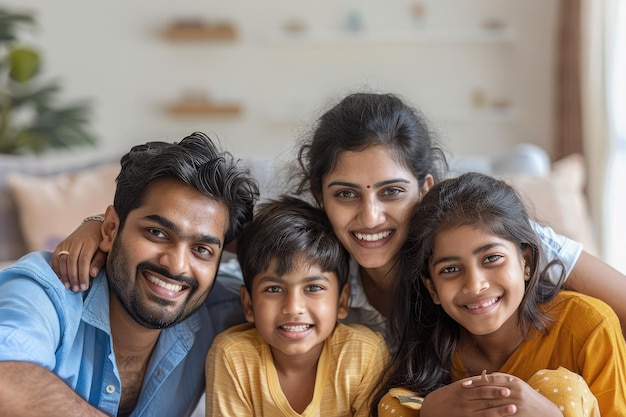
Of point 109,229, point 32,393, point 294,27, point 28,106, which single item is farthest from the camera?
point 294,27

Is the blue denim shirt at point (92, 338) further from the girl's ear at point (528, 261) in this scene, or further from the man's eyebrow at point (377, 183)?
the girl's ear at point (528, 261)

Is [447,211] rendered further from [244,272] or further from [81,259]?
[81,259]

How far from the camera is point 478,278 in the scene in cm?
158

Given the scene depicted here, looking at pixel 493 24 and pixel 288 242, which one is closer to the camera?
pixel 288 242

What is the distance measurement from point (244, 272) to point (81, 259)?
1.23 feet

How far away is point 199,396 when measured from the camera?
6.20 ft

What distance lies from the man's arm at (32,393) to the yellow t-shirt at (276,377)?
345mm

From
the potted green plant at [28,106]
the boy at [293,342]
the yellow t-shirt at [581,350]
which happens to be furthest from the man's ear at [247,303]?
the potted green plant at [28,106]

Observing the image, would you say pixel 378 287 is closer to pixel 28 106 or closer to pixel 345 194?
pixel 345 194

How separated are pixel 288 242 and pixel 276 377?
1.02 feet

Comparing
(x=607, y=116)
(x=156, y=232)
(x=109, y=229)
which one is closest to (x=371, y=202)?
(x=156, y=232)

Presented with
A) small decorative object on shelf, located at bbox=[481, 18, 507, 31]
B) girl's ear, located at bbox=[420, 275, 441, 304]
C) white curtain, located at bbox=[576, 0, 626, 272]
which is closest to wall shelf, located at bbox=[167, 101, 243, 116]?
small decorative object on shelf, located at bbox=[481, 18, 507, 31]

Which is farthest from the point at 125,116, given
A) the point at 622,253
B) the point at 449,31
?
the point at 622,253

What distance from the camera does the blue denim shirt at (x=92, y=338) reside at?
1.46m
